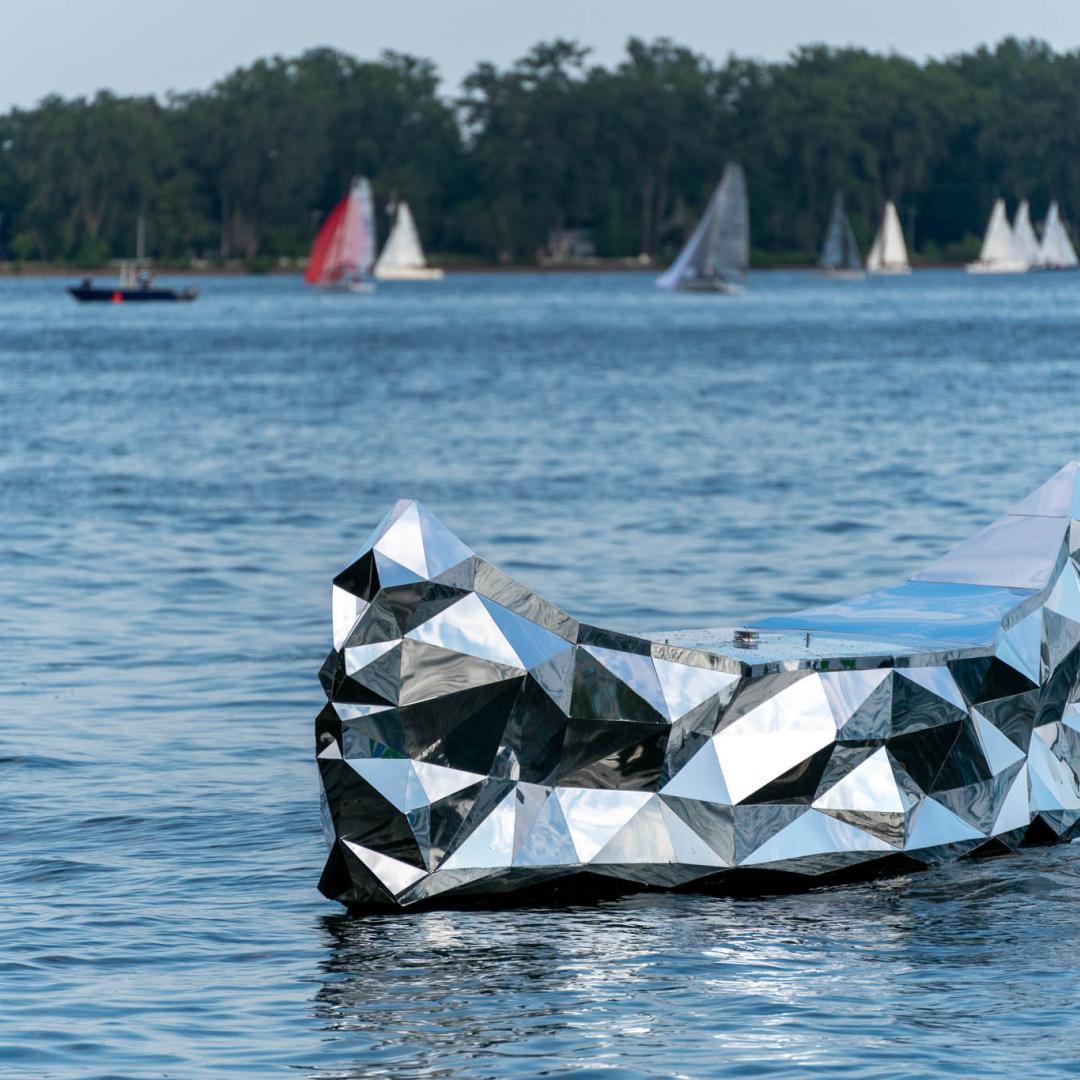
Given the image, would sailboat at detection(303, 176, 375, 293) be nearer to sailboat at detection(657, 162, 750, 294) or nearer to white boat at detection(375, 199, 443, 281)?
white boat at detection(375, 199, 443, 281)

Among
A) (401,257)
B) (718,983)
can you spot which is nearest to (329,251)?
Answer: (401,257)

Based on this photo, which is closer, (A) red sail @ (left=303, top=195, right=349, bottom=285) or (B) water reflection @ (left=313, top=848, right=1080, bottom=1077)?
(B) water reflection @ (left=313, top=848, right=1080, bottom=1077)

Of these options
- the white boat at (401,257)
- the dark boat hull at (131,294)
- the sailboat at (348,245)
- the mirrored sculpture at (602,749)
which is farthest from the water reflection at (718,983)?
the white boat at (401,257)

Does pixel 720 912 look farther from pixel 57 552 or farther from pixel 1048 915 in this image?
pixel 57 552

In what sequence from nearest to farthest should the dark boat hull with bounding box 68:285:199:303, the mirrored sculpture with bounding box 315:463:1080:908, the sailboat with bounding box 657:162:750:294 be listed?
1. the mirrored sculpture with bounding box 315:463:1080:908
2. the sailboat with bounding box 657:162:750:294
3. the dark boat hull with bounding box 68:285:199:303

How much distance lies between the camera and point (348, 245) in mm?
158000

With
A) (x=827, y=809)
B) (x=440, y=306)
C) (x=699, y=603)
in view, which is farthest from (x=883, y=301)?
(x=827, y=809)

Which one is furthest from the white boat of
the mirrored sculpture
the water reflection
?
the water reflection

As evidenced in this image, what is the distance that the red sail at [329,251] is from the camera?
153 m

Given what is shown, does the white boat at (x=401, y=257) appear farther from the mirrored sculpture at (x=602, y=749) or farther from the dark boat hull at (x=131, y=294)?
the mirrored sculpture at (x=602, y=749)

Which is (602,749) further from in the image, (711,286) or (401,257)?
(401,257)

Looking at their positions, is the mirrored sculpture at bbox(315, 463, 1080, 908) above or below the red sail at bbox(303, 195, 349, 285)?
below

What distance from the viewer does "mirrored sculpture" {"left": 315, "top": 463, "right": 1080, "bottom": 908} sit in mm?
11961

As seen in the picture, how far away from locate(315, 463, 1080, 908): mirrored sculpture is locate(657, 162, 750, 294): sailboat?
127 m
